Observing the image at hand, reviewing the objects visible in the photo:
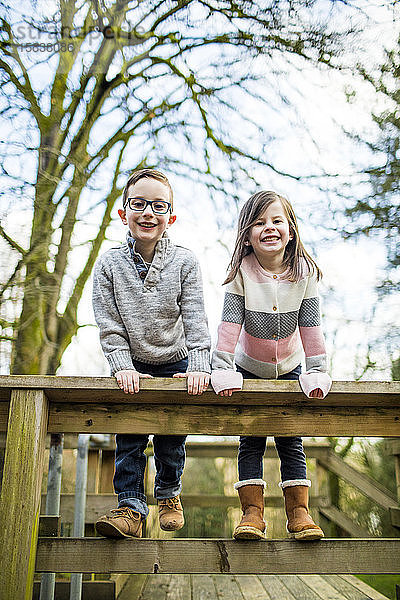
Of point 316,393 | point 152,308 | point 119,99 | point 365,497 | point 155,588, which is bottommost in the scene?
point 155,588

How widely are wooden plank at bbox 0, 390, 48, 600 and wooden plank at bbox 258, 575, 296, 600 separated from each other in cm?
194

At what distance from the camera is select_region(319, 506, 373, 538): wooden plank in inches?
154

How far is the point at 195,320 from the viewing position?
199 cm

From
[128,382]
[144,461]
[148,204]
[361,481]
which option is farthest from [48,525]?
[361,481]

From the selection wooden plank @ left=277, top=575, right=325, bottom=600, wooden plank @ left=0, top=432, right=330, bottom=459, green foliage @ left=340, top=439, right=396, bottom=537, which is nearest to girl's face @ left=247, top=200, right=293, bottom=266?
wooden plank @ left=277, top=575, right=325, bottom=600

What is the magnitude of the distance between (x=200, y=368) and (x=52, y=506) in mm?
985

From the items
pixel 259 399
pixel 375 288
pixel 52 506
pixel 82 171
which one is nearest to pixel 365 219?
pixel 375 288

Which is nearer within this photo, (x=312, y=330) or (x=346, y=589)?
(x=312, y=330)

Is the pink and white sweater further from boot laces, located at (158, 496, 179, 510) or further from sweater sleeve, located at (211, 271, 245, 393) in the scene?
boot laces, located at (158, 496, 179, 510)

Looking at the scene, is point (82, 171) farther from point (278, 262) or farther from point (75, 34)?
point (278, 262)

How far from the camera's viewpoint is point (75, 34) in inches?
172

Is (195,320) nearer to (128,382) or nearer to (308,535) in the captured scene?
(128,382)

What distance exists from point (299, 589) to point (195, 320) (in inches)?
87.3

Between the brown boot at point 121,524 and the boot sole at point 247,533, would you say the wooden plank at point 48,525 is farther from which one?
the boot sole at point 247,533
